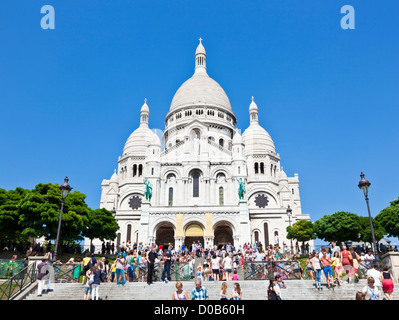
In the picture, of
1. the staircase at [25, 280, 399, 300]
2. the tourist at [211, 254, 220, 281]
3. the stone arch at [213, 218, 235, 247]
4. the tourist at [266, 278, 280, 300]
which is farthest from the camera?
the stone arch at [213, 218, 235, 247]

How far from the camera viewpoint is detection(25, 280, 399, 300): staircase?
49.2ft

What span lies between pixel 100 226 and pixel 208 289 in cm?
2511

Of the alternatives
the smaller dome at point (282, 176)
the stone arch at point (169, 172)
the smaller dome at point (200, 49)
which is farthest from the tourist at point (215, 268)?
the smaller dome at point (200, 49)

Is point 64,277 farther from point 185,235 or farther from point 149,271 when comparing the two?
point 185,235

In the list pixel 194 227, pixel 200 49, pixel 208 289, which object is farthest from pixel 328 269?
pixel 200 49

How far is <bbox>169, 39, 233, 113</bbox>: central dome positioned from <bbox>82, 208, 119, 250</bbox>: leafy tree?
2873cm

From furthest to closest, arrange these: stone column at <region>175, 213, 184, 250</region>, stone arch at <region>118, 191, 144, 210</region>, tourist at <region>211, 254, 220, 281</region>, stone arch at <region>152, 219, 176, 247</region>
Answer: stone arch at <region>118, 191, 144, 210</region>
stone arch at <region>152, 219, 176, 247</region>
stone column at <region>175, 213, 184, 250</region>
tourist at <region>211, 254, 220, 281</region>

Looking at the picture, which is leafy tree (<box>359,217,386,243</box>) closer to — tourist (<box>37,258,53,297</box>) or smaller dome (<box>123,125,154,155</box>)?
tourist (<box>37,258,53,297</box>)

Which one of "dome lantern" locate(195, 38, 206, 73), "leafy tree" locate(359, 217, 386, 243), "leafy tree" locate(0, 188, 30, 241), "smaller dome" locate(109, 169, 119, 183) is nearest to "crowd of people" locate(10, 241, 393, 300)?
"leafy tree" locate(0, 188, 30, 241)

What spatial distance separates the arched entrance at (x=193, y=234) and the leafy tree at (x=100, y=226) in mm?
8138

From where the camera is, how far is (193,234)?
1673 inches

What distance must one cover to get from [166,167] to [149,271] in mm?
32231
